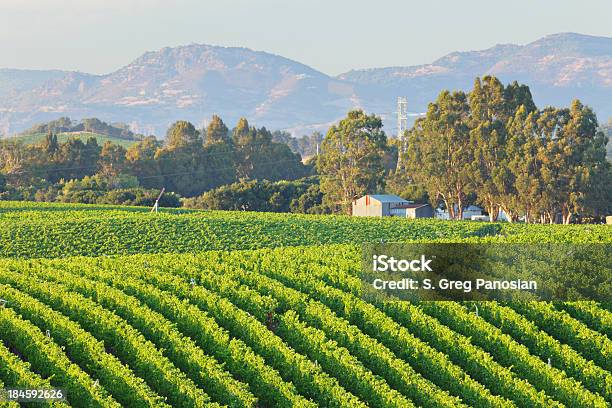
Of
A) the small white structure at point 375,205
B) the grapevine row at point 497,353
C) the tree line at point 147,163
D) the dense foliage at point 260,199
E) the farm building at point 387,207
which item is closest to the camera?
the grapevine row at point 497,353

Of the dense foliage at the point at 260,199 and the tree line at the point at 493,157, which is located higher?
the tree line at the point at 493,157

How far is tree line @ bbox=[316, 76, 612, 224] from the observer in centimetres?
5562

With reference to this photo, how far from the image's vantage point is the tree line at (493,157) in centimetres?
5562

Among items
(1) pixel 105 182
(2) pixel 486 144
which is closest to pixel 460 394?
(2) pixel 486 144

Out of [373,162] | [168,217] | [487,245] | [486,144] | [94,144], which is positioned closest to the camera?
[487,245]

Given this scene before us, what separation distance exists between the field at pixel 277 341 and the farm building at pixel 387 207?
1565 inches

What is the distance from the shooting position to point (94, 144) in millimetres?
96312

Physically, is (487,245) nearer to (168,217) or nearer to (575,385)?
(575,385)

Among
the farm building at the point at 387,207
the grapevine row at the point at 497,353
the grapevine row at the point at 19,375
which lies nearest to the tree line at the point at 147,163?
the farm building at the point at 387,207

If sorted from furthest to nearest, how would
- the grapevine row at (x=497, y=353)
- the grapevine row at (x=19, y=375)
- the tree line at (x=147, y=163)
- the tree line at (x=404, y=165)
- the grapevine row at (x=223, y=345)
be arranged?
the tree line at (x=147, y=163) → the tree line at (x=404, y=165) → the grapevine row at (x=497, y=353) → the grapevine row at (x=223, y=345) → the grapevine row at (x=19, y=375)

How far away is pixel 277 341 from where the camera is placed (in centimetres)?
1711

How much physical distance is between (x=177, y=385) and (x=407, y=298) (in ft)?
18.8

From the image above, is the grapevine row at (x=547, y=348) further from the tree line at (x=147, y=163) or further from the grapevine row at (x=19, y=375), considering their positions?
the tree line at (x=147, y=163)

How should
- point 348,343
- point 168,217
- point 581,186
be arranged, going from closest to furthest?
point 348,343 < point 168,217 < point 581,186
